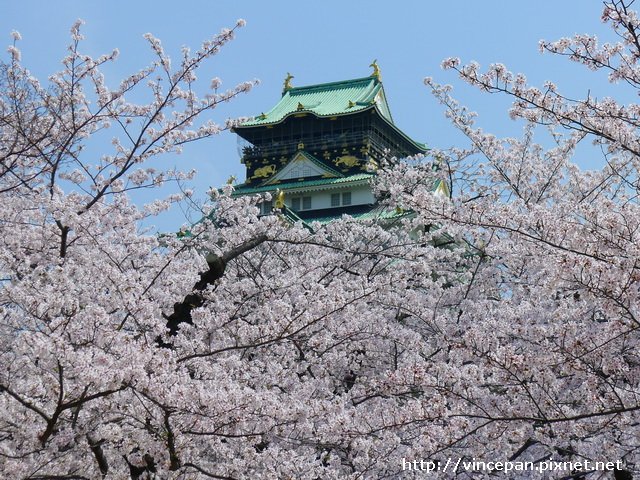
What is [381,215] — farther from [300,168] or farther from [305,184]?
[300,168]

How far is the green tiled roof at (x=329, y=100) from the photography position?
37.2 meters

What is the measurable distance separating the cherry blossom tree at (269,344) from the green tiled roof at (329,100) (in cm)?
2781

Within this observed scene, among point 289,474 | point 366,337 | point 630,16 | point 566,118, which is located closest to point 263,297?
point 366,337

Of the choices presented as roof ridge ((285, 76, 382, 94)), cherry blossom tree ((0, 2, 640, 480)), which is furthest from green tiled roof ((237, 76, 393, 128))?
cherry blossom tree ((0, 2, 640, 480))

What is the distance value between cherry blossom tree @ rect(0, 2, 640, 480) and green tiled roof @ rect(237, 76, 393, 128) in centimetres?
2781

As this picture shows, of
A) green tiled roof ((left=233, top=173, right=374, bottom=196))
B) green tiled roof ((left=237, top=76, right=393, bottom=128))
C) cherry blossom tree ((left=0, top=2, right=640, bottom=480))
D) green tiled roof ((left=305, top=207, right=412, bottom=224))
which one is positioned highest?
green tiled roof ((left=237, top=76, right=393, bottom=128))

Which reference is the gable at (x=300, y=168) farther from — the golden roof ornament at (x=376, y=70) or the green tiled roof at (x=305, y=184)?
the golden roof ornament at (x=376, y=70)

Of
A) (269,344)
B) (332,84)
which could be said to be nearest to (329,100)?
(332,84)

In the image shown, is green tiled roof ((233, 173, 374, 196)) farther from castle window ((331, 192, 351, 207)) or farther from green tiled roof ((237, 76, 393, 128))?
green tiled roof ((237, 76, 393, 128))

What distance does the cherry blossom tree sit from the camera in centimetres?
547

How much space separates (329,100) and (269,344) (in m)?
33.8

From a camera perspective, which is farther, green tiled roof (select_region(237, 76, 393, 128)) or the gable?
green tiled roof (select_region(237, 76, 393, 128))

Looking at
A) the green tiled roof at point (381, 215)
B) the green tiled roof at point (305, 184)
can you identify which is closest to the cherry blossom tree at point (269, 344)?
the green tiled roof at point (381, 215)

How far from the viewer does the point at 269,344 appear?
6.71 m
